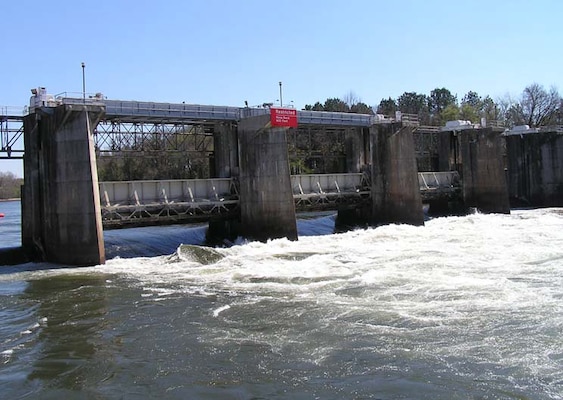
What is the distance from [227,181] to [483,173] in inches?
972

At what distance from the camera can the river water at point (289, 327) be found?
9531 mm

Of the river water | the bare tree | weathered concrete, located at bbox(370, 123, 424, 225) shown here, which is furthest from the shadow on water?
the bare tree

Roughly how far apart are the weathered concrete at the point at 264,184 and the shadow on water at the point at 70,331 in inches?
455

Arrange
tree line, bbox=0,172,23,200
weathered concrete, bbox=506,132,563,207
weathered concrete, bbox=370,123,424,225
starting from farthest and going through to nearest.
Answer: tree line, bbox=0,172,23,200, weathered concrete, bbox=506,132,563,207, weathered concrete, bbox=370,123,424,225

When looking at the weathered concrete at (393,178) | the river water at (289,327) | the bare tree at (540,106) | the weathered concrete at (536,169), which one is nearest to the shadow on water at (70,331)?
the river water at (289,327)

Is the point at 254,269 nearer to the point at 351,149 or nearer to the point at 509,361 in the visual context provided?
the point at 509,361

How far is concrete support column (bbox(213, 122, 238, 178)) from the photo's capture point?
3259cm

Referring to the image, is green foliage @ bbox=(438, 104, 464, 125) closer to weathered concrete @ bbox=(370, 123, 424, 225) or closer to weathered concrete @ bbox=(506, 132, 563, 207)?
weathered concrete @ bbox=(506, 132, 563, 207)

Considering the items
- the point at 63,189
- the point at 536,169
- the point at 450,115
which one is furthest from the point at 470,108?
the point at 63,189

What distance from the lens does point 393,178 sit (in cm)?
3834

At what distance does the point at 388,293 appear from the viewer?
16.4m

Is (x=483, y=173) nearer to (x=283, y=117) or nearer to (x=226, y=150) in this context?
(x=283, y=117)

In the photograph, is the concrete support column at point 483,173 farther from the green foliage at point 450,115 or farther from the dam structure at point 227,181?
the green foliage at point 450,115

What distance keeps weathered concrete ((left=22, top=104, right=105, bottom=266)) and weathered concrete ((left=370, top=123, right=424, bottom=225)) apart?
19822 millimetres
